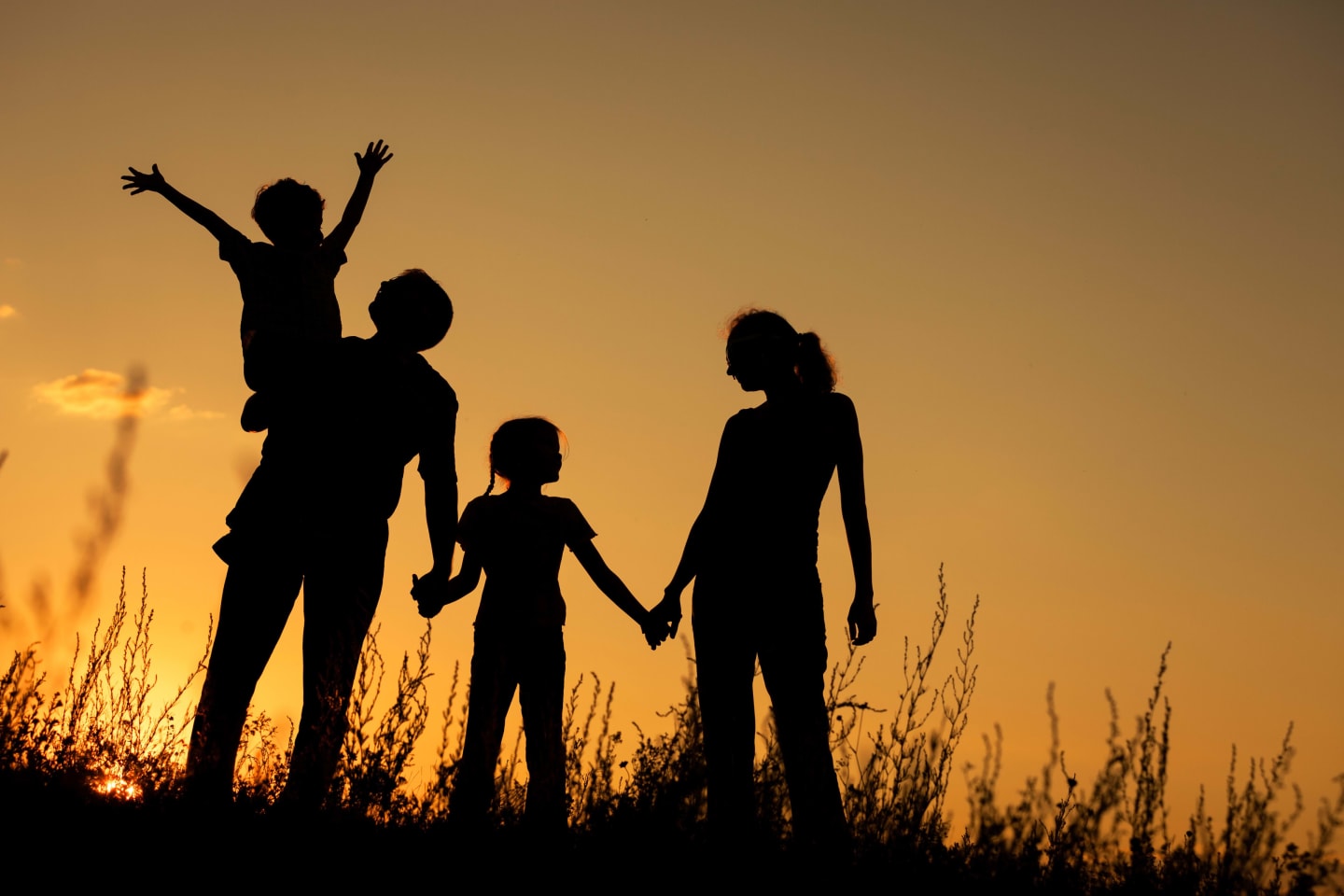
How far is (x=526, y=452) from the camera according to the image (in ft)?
18.5

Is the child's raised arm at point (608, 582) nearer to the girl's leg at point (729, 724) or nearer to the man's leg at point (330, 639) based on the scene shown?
the girl's leg at point (729, 724)

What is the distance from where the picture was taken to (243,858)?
3816 millimetres

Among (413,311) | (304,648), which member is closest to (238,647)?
(304,648)

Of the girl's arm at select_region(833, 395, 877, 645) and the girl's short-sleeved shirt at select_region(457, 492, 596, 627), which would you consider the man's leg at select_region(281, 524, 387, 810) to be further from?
the girl's arm at select_region(833, 395, 877, 645)

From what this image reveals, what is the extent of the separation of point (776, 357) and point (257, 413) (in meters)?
2.02

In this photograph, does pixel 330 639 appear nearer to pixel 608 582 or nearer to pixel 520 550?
pixel 520 550

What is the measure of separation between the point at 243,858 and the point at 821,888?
1828 millimetres

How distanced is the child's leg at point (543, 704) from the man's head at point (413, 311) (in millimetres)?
1323

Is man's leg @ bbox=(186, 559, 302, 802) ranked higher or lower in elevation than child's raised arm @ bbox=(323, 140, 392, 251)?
lower

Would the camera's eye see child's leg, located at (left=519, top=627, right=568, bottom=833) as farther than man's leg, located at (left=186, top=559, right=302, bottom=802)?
Yes

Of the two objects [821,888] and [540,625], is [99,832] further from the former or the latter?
[821,888]

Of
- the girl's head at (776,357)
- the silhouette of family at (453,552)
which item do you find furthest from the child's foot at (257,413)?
the girl's head at (776,357)

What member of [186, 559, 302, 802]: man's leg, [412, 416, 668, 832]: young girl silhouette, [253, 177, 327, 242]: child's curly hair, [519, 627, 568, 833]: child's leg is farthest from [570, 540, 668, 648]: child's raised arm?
[253, 177, 327, 242]: child's curly hair

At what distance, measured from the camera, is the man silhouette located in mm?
4645
